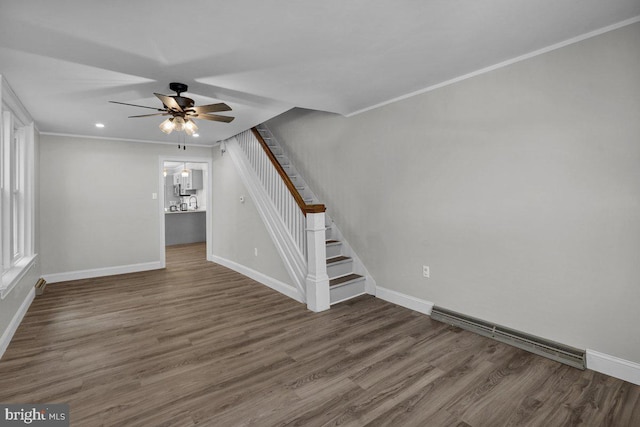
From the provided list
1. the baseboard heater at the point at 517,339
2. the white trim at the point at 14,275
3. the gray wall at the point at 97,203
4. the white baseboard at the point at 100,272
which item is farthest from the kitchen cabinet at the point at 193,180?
the baseboard heater at the point at 517,339

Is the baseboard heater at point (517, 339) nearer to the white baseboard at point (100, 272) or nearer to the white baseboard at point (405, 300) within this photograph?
the white baseboard at point (405, 300)

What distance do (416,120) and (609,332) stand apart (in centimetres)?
241

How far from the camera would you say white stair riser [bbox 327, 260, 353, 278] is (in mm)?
3882

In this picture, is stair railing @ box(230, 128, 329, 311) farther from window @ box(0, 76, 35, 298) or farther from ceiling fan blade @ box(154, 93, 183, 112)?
window @ box(0, 76, 35, 298)

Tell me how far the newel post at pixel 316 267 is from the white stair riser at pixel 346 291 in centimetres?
13

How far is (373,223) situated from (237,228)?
105 inches

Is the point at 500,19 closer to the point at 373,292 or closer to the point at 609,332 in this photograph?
the point at 609,332

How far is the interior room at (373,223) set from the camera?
1913mm

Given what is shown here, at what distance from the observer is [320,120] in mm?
4578

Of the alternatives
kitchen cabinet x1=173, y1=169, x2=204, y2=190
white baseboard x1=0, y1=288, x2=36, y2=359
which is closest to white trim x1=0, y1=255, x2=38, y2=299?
white baseboard x1=0, y1=288, x2=36, y2=359

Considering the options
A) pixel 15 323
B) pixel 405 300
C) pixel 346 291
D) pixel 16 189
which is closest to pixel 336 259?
pixel 346 291

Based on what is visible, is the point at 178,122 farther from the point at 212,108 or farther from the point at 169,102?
the point at 212,108

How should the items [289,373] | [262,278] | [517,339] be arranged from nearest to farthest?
[289,373] < [517,339] < [262,278]

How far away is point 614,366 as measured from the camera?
7.11ft
